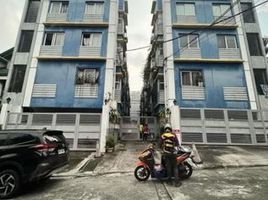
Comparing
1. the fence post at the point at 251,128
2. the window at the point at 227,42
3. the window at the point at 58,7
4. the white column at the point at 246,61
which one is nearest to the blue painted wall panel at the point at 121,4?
the window at the point at 58,7

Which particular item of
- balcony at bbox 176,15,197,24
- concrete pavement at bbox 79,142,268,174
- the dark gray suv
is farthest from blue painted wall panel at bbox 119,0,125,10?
the dark gray suv

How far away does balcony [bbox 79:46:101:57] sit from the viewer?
548 inches

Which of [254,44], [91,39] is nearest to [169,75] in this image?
[91,39]

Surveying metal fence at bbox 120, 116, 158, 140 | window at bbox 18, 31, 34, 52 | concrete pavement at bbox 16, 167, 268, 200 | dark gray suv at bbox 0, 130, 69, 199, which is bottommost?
concrete pavement at bbox 16, 167, 268, 200

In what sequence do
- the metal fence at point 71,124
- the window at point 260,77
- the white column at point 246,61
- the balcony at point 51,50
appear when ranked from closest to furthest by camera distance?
the metal fence at point 71,124
the white column at point 246,61
the window at point 260,77
the balcony at point 51,50

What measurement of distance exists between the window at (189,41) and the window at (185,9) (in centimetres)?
224

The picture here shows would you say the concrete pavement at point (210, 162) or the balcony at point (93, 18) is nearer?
the concrete pavement at point (210, 162)

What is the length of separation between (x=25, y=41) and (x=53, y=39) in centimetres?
224

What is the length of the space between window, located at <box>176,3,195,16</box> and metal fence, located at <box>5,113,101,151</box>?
36.6 ft

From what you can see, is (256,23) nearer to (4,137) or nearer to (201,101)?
(201,101)

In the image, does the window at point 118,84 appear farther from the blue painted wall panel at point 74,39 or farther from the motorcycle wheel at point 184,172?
the motorcycle wheel at point 184,172

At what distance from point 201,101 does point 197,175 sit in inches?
309

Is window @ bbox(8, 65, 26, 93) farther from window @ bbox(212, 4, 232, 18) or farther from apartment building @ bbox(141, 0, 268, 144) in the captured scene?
window @ bbox(212, 4, 232, 18)

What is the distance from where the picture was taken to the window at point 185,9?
50.1 feet
